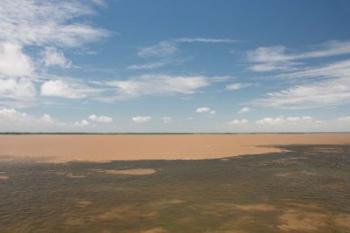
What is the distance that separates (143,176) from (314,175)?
1157 cm

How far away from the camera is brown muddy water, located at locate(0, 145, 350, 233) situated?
436 inches

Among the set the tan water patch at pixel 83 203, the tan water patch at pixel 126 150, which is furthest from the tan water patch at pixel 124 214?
the tan water patch at pixel 126 150

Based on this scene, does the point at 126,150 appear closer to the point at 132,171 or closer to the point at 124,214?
the point at 132,171

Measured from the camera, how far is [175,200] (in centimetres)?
1462

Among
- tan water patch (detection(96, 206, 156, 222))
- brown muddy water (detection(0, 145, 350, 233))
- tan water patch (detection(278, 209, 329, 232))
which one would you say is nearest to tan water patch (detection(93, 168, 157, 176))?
brown muddy water (detection(0, 145, 350, 233))

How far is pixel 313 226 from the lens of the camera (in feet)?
35.8

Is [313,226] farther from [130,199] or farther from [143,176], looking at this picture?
[143,176]

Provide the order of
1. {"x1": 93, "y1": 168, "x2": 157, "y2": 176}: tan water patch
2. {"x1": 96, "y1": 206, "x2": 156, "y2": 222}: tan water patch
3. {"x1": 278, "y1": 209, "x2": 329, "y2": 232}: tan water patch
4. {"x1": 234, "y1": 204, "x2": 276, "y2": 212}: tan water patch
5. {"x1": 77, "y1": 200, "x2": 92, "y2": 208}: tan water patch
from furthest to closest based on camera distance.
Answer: {"x1": 93, "y1": 168, "x2": 157, "y2": 176}: tan water patch, {"x1": 77, "y1": 200, "x2": 92, "y2": 208}: tan water patch, {"x1": 234, "y1": 204, "x2": 276, "y2": 212}: tan water patch, {"x1": 96, "y1": 206, "x2": 156, "y2": 222}: tan water patch, {"x1": 278, "y1": 209, "x2": 329, "y2": 232}: tan water patch

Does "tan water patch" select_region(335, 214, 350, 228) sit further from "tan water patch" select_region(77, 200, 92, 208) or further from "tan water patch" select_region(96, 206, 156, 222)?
"tan water patch" select_region(77, 200, 92, 208)

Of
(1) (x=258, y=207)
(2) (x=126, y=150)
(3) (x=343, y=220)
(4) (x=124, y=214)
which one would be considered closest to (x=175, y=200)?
(4) (x=124, y=214)

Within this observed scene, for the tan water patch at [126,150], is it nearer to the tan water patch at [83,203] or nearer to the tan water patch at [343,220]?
the tan water patch at [83,203]

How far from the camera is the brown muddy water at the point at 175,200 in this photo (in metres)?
11.1

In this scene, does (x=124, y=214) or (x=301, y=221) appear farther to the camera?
(x=124, y=214)

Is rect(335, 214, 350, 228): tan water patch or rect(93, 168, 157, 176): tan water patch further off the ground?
rect(93, 168, 157, 176): tan water patch
